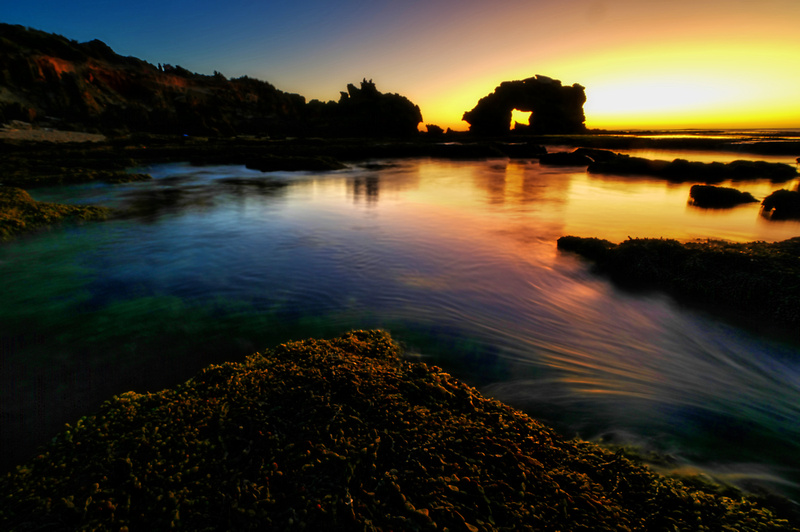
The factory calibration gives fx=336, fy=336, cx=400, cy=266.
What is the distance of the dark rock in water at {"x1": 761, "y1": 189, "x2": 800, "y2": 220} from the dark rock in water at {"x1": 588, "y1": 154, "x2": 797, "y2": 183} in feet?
37.7

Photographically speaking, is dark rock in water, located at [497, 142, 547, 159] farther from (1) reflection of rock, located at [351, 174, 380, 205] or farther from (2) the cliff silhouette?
(2) the cliff silhouette

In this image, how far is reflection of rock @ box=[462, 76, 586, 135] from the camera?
273 feet

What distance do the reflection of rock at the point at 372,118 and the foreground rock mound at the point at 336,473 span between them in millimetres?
68839

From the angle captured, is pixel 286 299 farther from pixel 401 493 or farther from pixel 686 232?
pixel 686 232

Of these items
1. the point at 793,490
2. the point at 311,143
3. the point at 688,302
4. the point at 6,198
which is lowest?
the point at 793,490

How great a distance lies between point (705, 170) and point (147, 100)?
3868 inches

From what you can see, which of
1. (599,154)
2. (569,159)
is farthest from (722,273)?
(599,154)

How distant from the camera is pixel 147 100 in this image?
75250mm

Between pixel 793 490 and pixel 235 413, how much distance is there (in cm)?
466

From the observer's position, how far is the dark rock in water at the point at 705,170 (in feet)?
74.0

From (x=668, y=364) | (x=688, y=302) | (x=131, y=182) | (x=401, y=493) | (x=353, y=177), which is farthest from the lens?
(x=353, y=177)

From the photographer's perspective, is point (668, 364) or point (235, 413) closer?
point (235, 413)

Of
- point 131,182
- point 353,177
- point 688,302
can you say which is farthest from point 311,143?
point 688,302

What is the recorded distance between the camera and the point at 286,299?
646 centimetres
